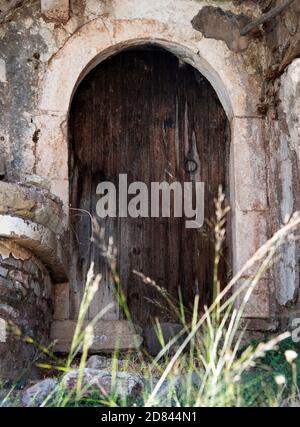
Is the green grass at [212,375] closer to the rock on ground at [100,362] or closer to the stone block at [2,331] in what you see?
the rock on ground at [100,362]

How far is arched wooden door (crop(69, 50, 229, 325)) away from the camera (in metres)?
6.48

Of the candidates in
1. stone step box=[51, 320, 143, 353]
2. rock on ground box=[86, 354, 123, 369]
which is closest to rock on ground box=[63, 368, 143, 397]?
rock on ground box=[86, 354, 123, 369]

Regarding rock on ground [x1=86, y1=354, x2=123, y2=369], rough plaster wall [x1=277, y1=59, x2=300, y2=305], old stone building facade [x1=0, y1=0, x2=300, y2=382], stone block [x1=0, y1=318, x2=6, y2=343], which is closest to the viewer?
stone block [x1=0, y1=318, x2=6, y2=343]

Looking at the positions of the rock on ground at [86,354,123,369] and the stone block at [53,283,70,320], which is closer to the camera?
the rock on ground at [86,354,123,369]

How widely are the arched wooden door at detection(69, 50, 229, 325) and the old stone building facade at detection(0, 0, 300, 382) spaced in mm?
144

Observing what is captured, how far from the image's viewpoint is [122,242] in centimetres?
654

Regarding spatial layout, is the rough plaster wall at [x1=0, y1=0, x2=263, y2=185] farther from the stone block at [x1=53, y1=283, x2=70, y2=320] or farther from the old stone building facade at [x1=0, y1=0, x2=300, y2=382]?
the stone block at [x1=53, y1=283, x2=70, y2=320]

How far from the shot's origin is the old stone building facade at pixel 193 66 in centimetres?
611

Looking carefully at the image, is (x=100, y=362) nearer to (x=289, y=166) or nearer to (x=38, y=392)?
(x=38, y=392)

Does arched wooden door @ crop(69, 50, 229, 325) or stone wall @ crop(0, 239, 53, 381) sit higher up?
arched wooden door @ crop(69, 50, 229, 325)

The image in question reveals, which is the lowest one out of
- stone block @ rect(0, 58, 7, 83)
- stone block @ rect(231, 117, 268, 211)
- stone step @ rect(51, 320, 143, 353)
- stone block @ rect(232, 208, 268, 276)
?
stone step @ rect(51, 320, 143, 353)
